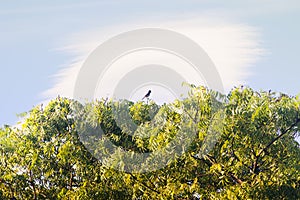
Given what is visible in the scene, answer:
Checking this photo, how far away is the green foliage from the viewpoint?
62.7 ft

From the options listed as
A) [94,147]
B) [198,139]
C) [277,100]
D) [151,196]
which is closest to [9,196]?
[94,147]

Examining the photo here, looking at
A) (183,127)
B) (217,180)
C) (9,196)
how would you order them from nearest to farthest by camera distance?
(183,127) < (217,180) < (9,196)

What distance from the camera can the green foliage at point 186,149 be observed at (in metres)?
19.1

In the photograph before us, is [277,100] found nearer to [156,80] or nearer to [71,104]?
[156,80]

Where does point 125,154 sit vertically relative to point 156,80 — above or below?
below

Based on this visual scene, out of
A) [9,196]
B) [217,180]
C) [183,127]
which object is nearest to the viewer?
[183,127]

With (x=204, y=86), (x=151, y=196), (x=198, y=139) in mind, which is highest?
(x=204, y=86)

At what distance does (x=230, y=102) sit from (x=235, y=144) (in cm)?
115

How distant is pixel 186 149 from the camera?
19500 millimetres

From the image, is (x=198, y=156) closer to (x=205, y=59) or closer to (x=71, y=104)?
(x=205, y=59)

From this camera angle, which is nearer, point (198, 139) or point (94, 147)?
point (198, 139)

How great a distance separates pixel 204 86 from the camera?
785 inches

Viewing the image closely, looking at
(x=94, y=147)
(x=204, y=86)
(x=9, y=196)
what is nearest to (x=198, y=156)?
(x=204, y=86)

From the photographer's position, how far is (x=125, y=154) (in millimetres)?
20359
